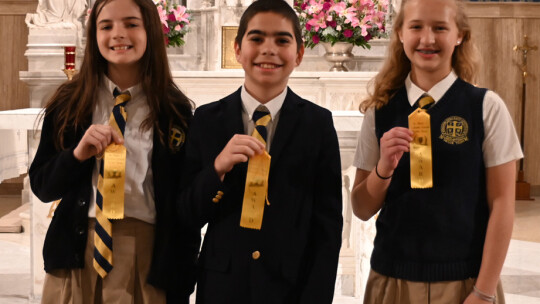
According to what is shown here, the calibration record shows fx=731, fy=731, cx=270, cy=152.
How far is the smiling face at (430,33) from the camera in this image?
187cm

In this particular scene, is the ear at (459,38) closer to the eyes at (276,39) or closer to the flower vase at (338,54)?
the eyes at (276,39)

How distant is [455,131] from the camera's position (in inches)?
73.5

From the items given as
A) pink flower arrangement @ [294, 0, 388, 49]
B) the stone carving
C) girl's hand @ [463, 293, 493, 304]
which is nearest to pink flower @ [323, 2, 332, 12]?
pink flower arrangement @ [294, 0, 388, 49]

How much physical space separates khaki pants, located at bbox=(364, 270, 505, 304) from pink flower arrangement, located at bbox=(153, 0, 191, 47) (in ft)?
12.7

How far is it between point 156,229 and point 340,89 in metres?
3.62

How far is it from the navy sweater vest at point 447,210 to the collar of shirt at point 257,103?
0.39 metres

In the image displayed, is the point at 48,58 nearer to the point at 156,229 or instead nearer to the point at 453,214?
the point at 156,229

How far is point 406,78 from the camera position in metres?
2.01

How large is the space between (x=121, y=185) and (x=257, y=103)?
16.5 inches

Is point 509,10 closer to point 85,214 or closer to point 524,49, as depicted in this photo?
point 524,49

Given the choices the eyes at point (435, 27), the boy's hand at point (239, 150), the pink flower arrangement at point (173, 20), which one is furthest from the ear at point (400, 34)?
the pink flower arrangement at point (173, 20)

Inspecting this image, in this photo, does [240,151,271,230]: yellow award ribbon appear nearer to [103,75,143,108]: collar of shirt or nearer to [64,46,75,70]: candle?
[103,75,143,108]: collar of shirt

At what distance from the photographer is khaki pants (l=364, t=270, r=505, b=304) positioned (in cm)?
185

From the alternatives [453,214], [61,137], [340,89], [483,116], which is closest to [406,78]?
[483,116]
